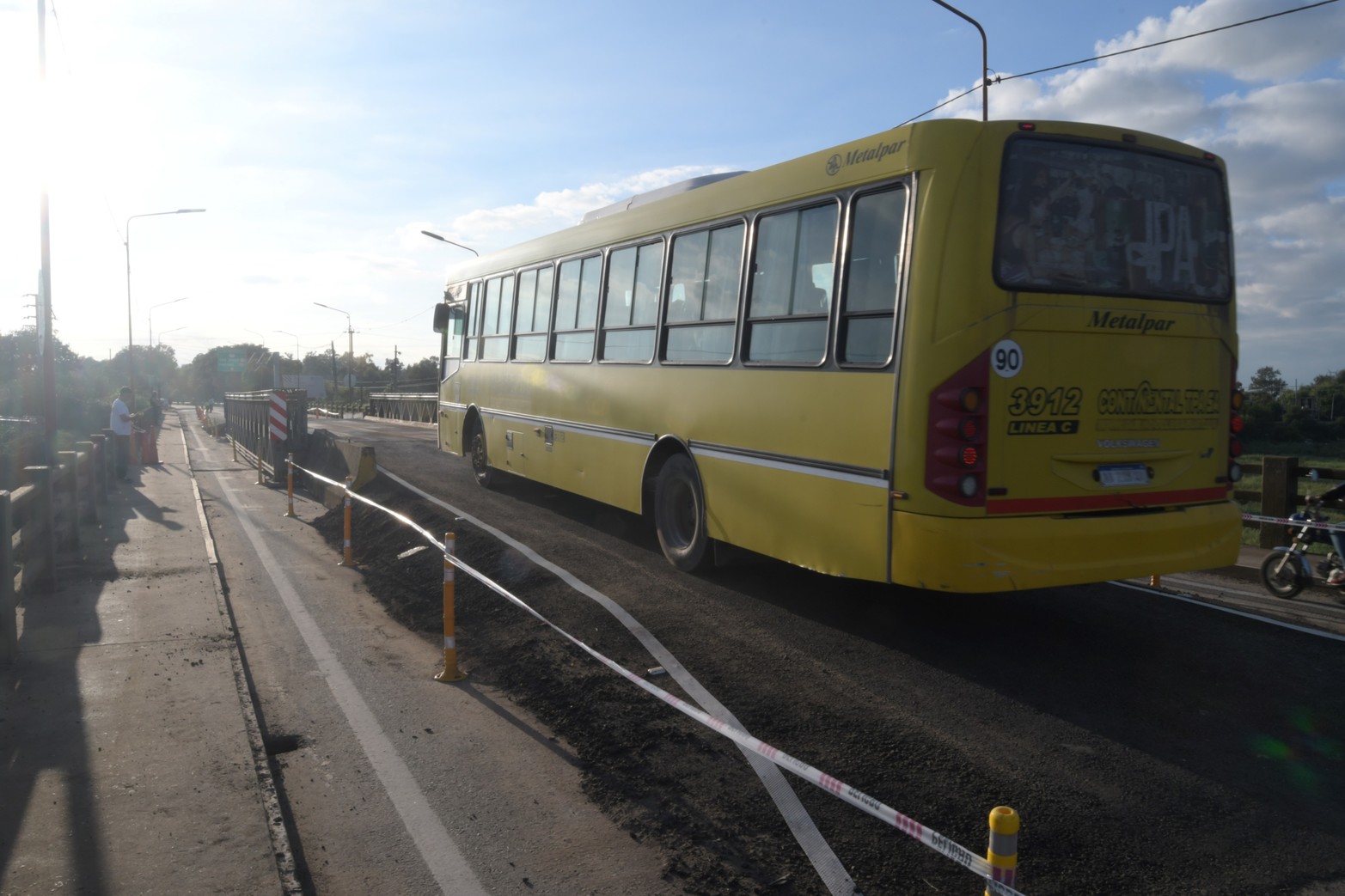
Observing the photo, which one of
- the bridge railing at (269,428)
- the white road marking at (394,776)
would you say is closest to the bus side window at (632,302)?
the white road marking at (394,776)

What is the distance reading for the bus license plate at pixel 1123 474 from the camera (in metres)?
6.51

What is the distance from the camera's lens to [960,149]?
6.19 m

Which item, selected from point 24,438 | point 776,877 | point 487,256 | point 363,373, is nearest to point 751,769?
point 776,877

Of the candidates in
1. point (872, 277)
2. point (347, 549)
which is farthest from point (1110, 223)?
point (347, 549)

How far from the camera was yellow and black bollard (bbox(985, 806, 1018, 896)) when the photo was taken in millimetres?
2600

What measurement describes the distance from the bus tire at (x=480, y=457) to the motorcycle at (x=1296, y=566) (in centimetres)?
998

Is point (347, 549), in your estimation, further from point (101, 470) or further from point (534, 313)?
point (101, 470)

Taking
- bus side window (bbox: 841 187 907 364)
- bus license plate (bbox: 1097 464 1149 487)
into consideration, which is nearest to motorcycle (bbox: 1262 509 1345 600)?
bus license plate (bbox: 1097 464 1149 487)

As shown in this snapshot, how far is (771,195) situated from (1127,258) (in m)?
2.62

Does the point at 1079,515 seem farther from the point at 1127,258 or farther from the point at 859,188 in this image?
the point at 859,188

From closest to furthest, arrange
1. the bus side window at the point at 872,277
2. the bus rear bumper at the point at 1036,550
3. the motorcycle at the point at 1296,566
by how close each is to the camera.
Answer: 1. the bus rear bumper at the point at 1036,550
2. the bus side window at the point at 872,277
3. the motorcycle at the point at 1296,566

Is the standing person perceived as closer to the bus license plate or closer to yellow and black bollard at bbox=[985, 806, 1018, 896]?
the bus license plate

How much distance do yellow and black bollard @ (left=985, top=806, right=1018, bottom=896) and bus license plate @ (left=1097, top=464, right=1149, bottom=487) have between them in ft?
14.3

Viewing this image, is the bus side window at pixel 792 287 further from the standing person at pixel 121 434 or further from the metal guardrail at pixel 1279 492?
the standing person at pixel 121 434
